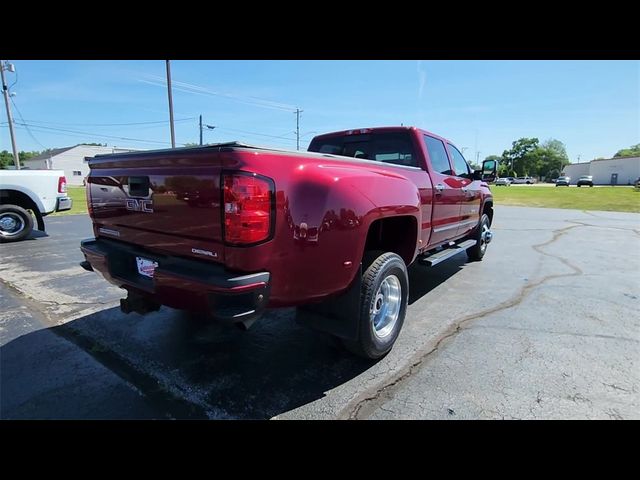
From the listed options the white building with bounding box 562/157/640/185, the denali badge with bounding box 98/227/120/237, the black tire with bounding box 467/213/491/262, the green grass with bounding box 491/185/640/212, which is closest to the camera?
the denali badge with bounding box 98/227/120/237

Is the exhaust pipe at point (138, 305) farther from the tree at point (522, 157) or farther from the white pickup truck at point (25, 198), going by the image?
the tree at point (522, 157)

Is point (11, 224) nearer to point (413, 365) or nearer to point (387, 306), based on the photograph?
point (387, 306)

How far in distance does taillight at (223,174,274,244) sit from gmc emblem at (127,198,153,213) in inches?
32.4

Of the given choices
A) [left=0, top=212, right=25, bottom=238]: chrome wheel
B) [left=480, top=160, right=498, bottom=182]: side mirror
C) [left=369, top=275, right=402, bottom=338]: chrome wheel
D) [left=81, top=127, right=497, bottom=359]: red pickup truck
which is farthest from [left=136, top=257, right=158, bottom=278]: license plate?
[left=0, top=212, right=25, bottom=238]: chrome wheel

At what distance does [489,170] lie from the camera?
5930mm

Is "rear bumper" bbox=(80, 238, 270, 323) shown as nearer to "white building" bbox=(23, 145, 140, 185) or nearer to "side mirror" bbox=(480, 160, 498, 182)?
"side mirror" bbox=(480, 160, 498, 182)

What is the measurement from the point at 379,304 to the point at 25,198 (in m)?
8.87

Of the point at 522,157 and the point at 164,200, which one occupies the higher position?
the point at 522,157

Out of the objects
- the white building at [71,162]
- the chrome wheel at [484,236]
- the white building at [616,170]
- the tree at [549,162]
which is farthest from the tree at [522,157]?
the chrome wheel at [484,236]

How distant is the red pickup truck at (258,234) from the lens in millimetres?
2002

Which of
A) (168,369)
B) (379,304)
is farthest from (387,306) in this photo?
(168,369)

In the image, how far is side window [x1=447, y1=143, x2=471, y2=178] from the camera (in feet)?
17.2

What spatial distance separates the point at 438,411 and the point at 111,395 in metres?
2.25
